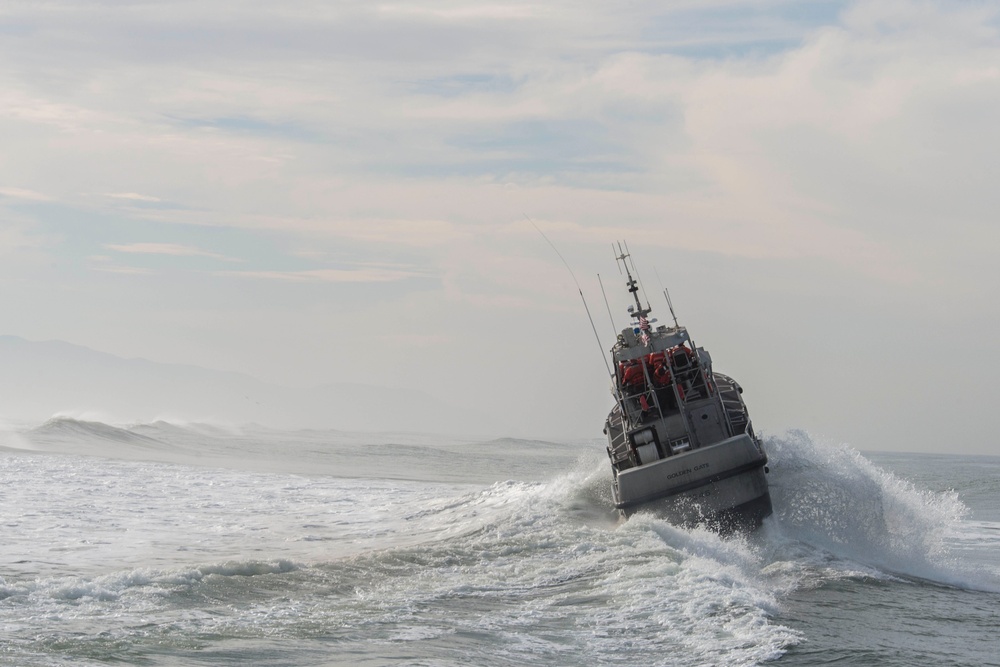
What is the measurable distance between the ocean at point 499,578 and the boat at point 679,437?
2.09ft

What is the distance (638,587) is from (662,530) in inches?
133

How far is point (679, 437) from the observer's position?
22.6 metres

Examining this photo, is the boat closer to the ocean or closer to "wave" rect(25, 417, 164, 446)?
the ocean

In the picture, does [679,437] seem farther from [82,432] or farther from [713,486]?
[82,432]

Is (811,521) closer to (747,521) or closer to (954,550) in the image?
(747,521)

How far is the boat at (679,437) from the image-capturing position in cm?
2036

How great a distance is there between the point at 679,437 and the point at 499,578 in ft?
21.7

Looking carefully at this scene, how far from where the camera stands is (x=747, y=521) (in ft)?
67.3

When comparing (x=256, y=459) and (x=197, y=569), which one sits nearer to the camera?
(x=197, y=569)

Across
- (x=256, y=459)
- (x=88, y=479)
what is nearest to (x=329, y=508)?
(x=88, y=479)

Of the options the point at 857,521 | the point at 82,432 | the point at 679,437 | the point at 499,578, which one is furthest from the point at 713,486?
the point at 82,432

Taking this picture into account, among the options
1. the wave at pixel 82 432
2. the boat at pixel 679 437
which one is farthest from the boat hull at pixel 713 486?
the wave at pixel 82 432

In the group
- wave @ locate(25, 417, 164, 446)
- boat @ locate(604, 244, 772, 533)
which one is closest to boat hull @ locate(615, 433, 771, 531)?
boat @ locate(604, 244, 772, 533)

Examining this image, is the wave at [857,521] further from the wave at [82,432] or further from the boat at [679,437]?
the wave at [82,432]
